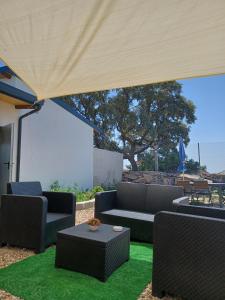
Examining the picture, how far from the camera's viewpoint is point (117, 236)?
10.3ft

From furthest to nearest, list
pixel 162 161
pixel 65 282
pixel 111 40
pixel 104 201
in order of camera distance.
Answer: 1. pixel 162 161
2. pixel 104 201
3. pixel 65 282
4. pixel 111 40

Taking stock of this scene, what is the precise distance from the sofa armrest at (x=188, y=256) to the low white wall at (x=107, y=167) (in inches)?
356

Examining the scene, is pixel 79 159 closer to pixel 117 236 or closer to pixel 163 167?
pixel 117 236

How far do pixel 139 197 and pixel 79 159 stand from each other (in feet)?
15.3

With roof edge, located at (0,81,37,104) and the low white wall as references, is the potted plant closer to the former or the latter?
roof edge, located at (0,81,37,104)

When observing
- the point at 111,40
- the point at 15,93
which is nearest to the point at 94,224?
the point at 111,40

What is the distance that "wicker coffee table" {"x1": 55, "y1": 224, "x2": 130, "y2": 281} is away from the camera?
2887mm

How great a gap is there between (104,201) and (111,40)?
3.19 m

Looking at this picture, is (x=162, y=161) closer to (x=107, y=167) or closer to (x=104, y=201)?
(x=107, y=167)

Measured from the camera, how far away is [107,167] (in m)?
12.5

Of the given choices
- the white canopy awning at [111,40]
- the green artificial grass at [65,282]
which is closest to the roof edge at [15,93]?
the white canopy awning at [111,40]

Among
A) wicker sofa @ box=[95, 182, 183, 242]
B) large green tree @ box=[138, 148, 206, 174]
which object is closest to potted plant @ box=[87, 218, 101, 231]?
wicker sofa @ box=[95, 182, 183, 242]

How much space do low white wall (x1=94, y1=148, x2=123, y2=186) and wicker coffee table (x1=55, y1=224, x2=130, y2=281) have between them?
27.3 ft

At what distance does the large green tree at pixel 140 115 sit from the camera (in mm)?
16953
